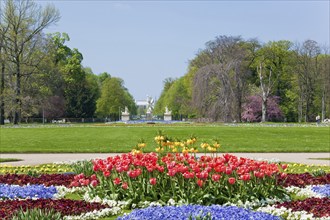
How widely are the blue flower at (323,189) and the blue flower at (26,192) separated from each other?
17.5 feet

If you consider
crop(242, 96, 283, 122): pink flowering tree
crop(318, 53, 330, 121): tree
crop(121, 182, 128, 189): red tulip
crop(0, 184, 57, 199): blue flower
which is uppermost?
crop(318, 53, 330, 121): tree

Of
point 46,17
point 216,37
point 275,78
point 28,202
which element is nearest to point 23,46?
point 46,17

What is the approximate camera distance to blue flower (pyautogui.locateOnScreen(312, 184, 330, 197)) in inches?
358

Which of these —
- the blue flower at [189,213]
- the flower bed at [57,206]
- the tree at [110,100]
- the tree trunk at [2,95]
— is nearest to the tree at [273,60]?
the tree at [110,100]

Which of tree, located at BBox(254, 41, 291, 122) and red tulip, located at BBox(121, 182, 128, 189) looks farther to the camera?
tree, located at BBox(254, 41, 291, 122)

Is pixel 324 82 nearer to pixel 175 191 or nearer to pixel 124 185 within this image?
pixel 175 191

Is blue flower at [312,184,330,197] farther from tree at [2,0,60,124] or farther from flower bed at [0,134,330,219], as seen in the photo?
tree at [2,0,60,124]

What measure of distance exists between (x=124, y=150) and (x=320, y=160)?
26.2 feet

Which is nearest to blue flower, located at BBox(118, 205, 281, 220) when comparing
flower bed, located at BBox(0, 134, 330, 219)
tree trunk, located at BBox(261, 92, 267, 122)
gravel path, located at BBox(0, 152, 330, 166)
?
flower bed, located at BBox(0, 134, 330, 219)

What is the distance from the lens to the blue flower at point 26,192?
894 cm

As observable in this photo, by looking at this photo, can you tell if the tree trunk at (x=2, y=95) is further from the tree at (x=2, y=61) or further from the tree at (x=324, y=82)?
the tree at (x=324, y=82)

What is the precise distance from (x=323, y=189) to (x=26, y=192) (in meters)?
5.93

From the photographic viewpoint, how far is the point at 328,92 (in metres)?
64.8

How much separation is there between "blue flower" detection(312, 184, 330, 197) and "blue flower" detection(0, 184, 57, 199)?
17.5 ft
